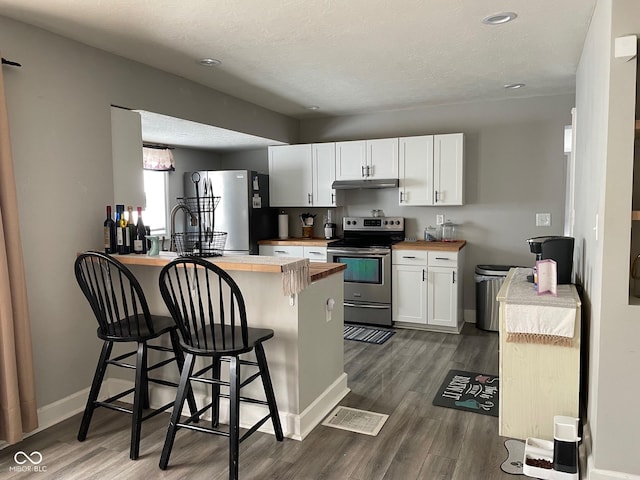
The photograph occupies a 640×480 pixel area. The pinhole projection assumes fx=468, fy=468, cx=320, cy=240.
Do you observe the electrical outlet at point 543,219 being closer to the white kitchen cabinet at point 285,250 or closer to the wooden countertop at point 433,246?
the wooden countertop at point 433,246

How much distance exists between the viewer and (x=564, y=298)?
2.47 meters

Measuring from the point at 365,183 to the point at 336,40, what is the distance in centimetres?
227

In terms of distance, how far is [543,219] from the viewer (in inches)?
189

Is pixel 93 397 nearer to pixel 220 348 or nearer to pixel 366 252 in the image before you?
pixel 220 348

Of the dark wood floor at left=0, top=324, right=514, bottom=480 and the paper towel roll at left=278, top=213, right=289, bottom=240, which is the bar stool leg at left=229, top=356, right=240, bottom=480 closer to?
the dark wood floor at left=0, top=324, right=514, bottom=480

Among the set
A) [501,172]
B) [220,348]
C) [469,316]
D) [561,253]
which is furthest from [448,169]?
[220,348]

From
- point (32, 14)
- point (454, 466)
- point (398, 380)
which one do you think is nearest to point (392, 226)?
point (398, 380)

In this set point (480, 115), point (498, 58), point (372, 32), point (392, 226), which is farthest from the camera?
point (392, 226)

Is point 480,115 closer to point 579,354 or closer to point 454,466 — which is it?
point 579,354

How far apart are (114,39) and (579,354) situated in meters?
3.27

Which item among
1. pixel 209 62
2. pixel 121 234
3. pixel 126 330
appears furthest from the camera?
pixel 209 62

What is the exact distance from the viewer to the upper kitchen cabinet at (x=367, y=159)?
16.7ft

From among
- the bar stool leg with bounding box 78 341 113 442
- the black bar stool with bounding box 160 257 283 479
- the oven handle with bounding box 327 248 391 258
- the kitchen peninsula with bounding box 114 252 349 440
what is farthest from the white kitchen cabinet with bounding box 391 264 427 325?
the bar stool leg with bounding box 78 341 113 442

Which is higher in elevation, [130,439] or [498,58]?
[498,58]
